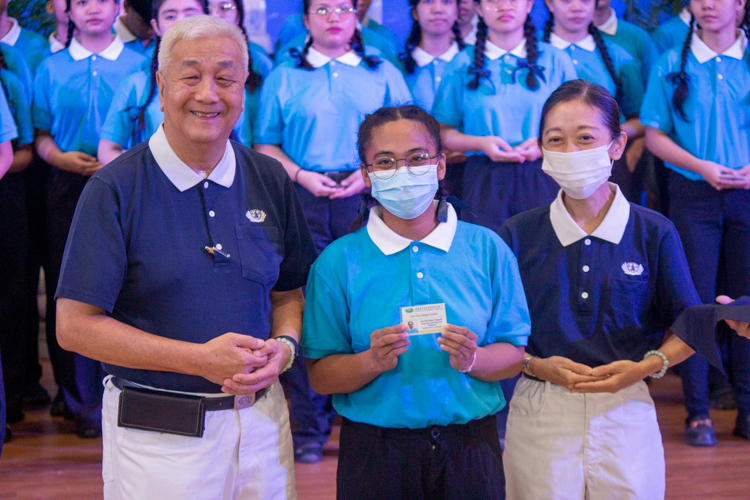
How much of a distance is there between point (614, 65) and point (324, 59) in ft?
5.25

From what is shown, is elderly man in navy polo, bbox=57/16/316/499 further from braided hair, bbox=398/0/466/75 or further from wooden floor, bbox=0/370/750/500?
braided hair, bbox=398/0/466/75

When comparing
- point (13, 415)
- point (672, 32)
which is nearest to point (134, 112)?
point (13, 415)

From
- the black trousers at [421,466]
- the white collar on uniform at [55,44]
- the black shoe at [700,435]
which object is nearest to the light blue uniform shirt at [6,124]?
the white collar on uniform at [55,44]

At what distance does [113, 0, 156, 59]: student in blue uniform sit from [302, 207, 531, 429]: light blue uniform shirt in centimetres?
265

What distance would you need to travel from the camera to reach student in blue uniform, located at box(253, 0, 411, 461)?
136 inches

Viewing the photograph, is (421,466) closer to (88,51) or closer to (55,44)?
(88,51)

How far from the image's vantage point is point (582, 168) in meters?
2.13

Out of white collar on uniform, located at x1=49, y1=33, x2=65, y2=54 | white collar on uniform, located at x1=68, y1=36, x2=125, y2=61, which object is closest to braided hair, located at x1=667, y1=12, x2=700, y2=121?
white collar on uniform, located at x1=68, y1=36, x2=125, y2=61

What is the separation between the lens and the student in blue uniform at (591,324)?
2.03 metres

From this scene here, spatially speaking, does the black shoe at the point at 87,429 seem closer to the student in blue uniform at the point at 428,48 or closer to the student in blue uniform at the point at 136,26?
the student in blue uniform at the point at 136,26

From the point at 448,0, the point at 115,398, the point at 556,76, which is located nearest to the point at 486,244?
the point at 115,398

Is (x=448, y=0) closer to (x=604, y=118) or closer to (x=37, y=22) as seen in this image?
(x=604, y=118)

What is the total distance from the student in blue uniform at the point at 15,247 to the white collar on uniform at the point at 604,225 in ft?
9.37

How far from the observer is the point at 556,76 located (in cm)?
370
